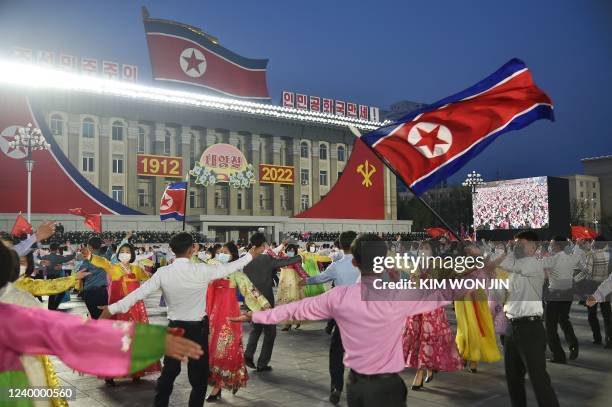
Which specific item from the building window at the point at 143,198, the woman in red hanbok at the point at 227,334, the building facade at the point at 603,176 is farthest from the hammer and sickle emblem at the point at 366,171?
the building facade at the point at 603,176

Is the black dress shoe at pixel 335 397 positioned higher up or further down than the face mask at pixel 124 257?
further down

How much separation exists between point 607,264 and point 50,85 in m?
35.7

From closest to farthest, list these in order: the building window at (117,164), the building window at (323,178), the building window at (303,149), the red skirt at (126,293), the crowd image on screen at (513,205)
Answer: the red skirt at (126,293), the crowd image on screen at (513,205), the building window at (117,164), the building window at (303,149), the building window at (323,178)

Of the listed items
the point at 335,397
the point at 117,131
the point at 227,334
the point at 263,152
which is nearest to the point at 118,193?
the point at 117,131

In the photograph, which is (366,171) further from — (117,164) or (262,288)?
(262,288)

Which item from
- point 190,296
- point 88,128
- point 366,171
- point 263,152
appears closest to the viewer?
point 190,296

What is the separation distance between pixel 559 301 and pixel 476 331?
200cm

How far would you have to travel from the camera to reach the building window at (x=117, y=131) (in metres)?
44.8

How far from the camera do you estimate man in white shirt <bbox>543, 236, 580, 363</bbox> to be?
8438 millimetres

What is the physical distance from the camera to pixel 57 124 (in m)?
41.9

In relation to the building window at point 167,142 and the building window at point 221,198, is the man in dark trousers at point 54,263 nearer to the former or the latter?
the building window at point 167,142

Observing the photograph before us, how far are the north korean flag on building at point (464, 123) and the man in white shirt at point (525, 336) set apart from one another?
167cm

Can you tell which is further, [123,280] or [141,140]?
[141,140]

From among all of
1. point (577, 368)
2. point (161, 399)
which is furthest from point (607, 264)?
point (161, 399)
